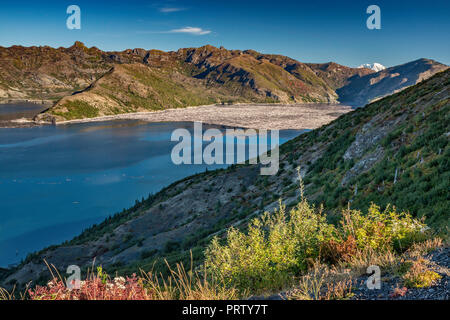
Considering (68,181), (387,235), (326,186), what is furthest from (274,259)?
(68,181)

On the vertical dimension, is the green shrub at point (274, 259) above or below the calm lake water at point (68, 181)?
above

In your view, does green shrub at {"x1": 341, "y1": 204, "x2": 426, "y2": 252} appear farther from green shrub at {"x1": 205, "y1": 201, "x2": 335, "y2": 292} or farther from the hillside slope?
the hillside slope

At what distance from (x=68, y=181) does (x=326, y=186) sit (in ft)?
221

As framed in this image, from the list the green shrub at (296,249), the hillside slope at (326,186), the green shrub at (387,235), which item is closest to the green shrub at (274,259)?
the green shrub at (296,249)

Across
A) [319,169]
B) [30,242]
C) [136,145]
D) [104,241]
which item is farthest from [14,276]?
[136,145]

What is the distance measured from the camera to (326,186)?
18.2m

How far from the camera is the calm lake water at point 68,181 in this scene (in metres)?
47.3

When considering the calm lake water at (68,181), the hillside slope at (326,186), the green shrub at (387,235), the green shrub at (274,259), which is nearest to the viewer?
the green shrub at (274,259)

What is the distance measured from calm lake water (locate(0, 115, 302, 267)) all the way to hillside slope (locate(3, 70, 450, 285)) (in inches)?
851

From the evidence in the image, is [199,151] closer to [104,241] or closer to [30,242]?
[30,242]

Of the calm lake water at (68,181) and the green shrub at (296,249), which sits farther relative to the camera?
the calm lake water at (68,181)

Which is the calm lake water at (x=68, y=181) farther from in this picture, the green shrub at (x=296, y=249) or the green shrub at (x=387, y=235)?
the green shrub at (x=387, y=235)

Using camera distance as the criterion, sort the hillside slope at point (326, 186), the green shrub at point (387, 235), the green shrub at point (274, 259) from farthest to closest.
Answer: the hillside slope at point (326, 186) < the green shrub at point (387, 235) < the green shrub at point (274, 259)

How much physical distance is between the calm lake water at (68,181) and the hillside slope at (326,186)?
21.6 metres
